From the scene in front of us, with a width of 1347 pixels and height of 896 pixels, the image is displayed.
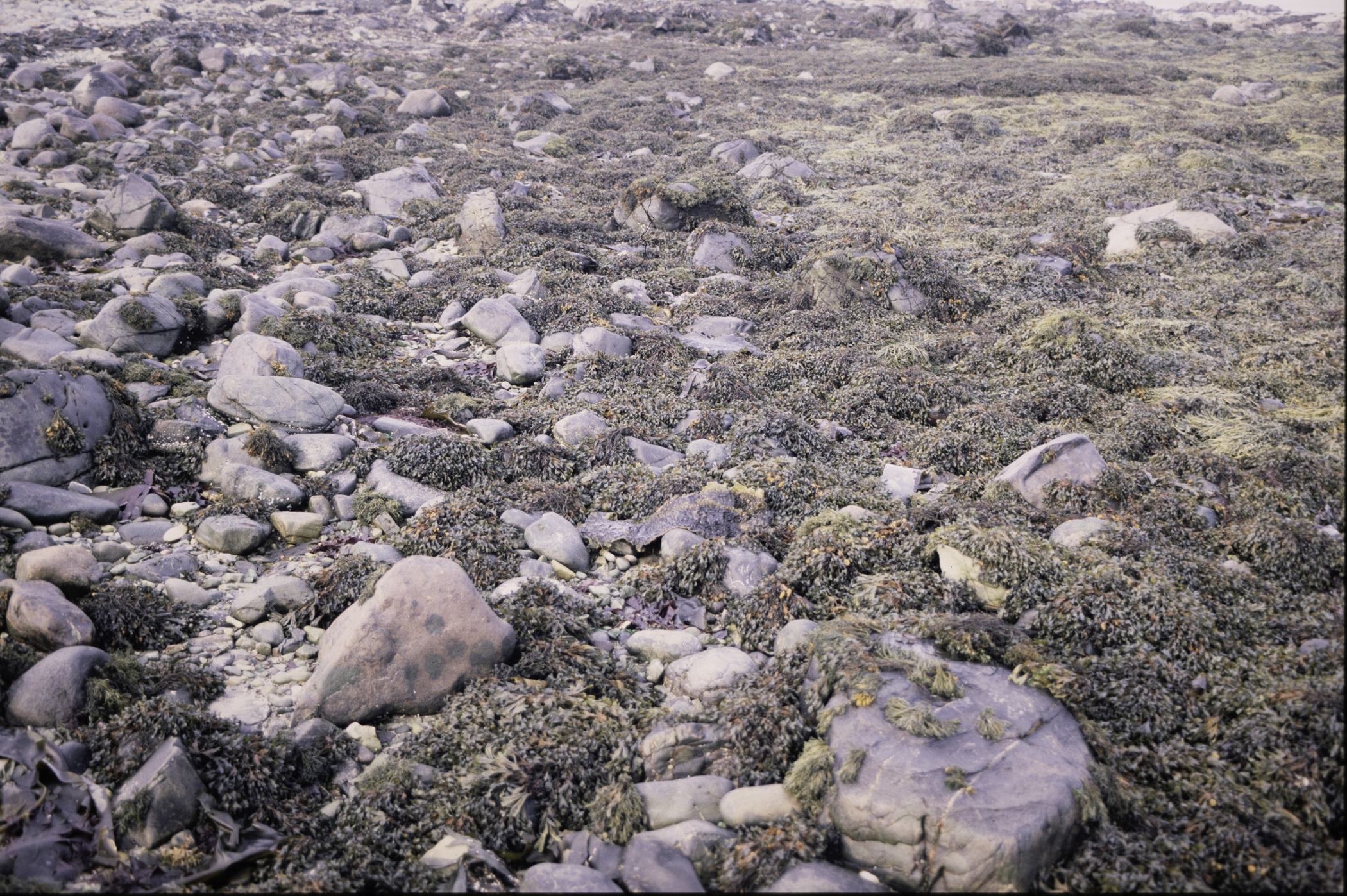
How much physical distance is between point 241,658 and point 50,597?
4.43ft

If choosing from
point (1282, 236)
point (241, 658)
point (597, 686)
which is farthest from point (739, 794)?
point (1282, 236)

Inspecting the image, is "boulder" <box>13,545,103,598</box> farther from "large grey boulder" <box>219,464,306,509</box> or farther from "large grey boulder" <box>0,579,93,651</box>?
"large grey boulder" <box>219,464,306,509</box>

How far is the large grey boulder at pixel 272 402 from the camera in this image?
8625 mm

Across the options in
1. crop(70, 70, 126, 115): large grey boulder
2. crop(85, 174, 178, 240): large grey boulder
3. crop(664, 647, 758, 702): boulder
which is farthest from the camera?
crop(70, 70, 126, 115): large grey boulder

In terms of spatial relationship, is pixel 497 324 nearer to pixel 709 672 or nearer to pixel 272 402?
pixel 272 402

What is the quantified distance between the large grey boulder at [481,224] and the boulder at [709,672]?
453 inches

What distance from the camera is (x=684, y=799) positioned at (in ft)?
14.9

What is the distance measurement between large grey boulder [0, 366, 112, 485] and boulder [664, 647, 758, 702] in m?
5.62

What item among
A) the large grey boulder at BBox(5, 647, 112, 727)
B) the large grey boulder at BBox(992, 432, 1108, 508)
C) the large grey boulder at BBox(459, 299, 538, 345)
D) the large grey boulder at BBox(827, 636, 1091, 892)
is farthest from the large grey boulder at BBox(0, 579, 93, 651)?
the large grey boulder at BBox(992, 432, 1108, 508)

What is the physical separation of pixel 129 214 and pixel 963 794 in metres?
16.7

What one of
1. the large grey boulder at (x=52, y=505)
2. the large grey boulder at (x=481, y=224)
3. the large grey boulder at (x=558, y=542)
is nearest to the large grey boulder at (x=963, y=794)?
the large grey boulder at (x=558, y=542)

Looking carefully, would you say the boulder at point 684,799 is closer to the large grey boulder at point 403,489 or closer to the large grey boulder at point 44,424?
the large grey boulder at point 403,489

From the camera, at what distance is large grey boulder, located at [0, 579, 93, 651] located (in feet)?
17.0

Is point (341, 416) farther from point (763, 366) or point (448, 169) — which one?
point (448, 169)
